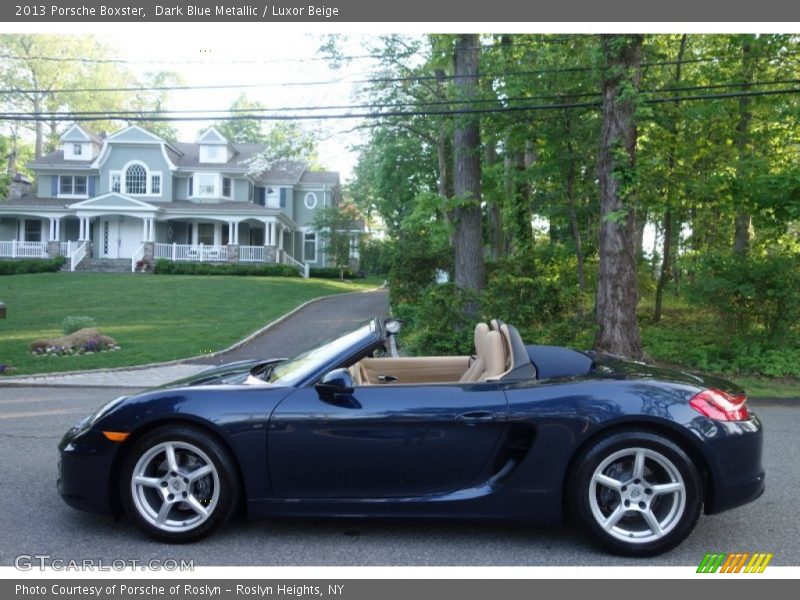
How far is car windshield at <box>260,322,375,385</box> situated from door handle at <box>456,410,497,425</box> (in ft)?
2.82

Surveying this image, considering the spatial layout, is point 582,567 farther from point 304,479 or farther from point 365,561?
point 304,479

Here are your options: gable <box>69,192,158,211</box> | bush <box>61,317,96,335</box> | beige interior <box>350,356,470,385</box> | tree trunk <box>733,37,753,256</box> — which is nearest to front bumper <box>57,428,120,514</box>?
beige interior <box>350,356,470,385</box>

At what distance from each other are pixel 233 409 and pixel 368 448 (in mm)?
841

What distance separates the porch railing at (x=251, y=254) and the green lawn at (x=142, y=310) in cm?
540

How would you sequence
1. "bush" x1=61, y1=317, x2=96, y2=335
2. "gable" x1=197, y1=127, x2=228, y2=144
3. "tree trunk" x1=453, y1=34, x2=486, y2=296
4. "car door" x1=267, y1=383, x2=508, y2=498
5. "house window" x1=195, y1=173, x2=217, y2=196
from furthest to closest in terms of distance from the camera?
"gable" x1=197, y1=127, x2=228, y2=144 < "house window" x1=195, y1=173, x2=217, y2=196 < "bush" x1=61, y1=317, x2=96, y2=335 < "tree trunk" x1=453, y1=34, x2=486, y2=296 < "car door" x1=267, y1=383, x2=508, y2=498

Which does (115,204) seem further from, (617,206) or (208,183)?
(617,206)

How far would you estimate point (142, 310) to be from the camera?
23.0 m

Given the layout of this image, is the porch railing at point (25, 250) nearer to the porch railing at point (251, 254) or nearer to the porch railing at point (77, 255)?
the porch railing at point (77, 255)

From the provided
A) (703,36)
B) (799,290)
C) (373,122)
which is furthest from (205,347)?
(703,36)

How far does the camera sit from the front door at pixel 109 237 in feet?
135

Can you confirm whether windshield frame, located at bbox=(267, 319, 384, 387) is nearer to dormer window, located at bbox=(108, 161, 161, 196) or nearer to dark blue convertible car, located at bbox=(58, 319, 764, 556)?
dark blue convertible car, located at bbox=(58, 319, 764, 556)

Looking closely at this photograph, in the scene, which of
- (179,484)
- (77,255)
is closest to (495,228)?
(179,484)

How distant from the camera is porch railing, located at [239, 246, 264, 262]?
40344 mm

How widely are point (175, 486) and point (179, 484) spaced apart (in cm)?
3
